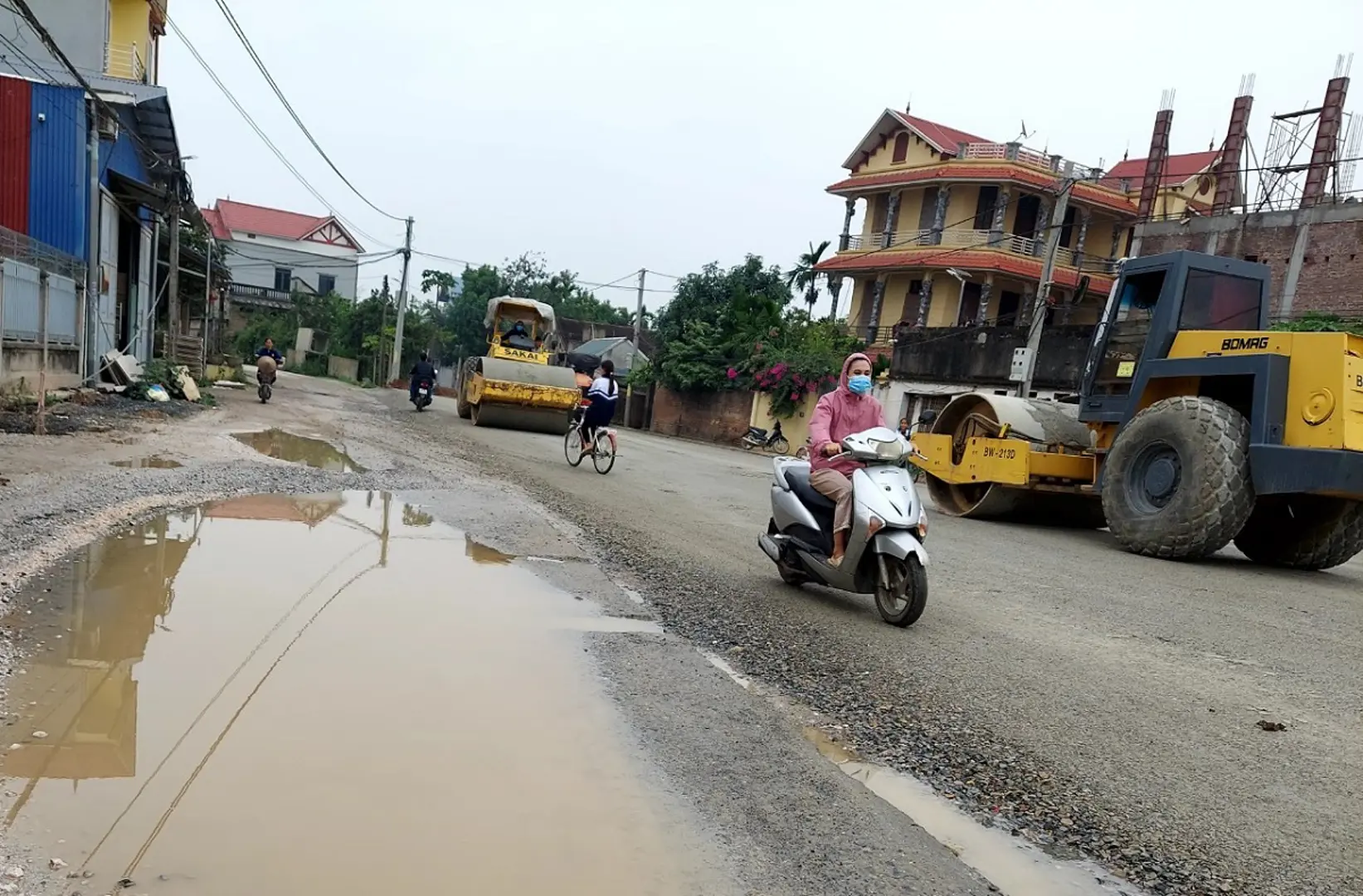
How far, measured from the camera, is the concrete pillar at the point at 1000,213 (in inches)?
1184

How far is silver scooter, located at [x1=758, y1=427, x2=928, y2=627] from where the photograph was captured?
4973 mm

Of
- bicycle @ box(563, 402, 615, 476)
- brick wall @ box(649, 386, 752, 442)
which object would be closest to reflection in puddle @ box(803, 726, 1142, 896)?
bicycle @ box(563, 402, 615, 476)

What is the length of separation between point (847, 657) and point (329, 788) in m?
2.54

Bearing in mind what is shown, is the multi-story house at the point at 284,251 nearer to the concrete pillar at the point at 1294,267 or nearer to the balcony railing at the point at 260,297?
the balcony railing at the point at 260,297

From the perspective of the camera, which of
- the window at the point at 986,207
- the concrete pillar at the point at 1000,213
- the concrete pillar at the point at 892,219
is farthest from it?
the concrete pillar at the point at 892,219

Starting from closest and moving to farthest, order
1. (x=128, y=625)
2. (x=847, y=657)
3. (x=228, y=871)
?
1. (x=228, y=871)
2. (x=128, y=625)
3. (x=847, y=657)

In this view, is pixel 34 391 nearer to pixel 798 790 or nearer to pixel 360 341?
pixel 798 790

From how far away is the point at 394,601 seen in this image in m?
4.74

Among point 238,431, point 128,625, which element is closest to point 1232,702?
point 128,625

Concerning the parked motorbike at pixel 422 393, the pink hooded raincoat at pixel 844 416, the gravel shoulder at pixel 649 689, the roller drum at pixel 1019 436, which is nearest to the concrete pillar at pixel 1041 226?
the parked motorbike at pixel 422 393

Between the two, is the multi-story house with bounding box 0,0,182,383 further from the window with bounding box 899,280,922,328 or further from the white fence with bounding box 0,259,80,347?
the window with bounding box 899,280,922,328

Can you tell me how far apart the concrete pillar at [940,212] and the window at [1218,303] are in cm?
2271

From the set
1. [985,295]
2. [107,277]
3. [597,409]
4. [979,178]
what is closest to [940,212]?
[979,178]

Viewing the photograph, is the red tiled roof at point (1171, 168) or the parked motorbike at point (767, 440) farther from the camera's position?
the red tiled roof at point (1171, 168)
